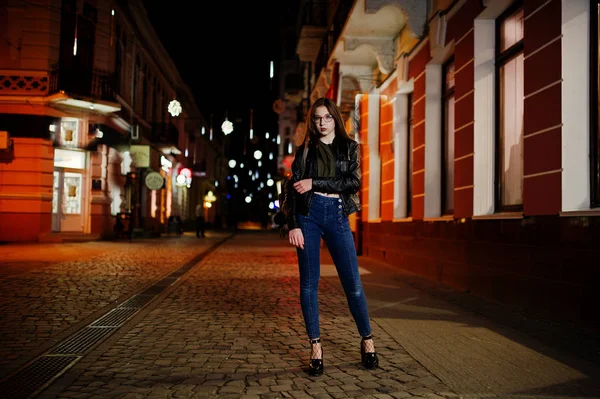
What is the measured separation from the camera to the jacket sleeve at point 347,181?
13.2 feet

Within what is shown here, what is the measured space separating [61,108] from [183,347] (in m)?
18.5

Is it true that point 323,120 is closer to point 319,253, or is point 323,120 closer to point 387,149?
point 319,253

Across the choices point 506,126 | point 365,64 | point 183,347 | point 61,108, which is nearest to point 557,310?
point 506,126

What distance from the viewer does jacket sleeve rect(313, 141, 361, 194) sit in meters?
4.03

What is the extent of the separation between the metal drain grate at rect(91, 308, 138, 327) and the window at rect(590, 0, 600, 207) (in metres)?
4.84

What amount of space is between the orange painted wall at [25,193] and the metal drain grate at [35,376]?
17508 mm

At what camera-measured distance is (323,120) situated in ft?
13.7

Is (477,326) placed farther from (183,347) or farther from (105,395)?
(105,395)

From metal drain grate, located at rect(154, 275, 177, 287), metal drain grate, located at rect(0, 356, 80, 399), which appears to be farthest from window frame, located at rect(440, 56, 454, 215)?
metal drain grate, located at rect(0, 356, 80, 399)

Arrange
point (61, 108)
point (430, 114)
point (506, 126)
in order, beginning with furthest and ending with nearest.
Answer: point (61, 108) < point (430, 114) < point (506, 126)

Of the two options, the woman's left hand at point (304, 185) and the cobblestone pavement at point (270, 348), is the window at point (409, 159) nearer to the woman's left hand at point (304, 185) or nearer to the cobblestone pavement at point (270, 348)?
the cobblestone pavement at point (270, 348)

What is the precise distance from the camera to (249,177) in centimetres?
11238


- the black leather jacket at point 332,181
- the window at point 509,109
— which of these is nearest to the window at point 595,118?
the window at point 509,109

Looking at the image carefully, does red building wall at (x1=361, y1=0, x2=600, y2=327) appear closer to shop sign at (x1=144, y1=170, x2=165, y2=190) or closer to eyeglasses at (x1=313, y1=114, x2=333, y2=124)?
eyeglasses at (x1=313, y1=114, x2=333, y2=124)
